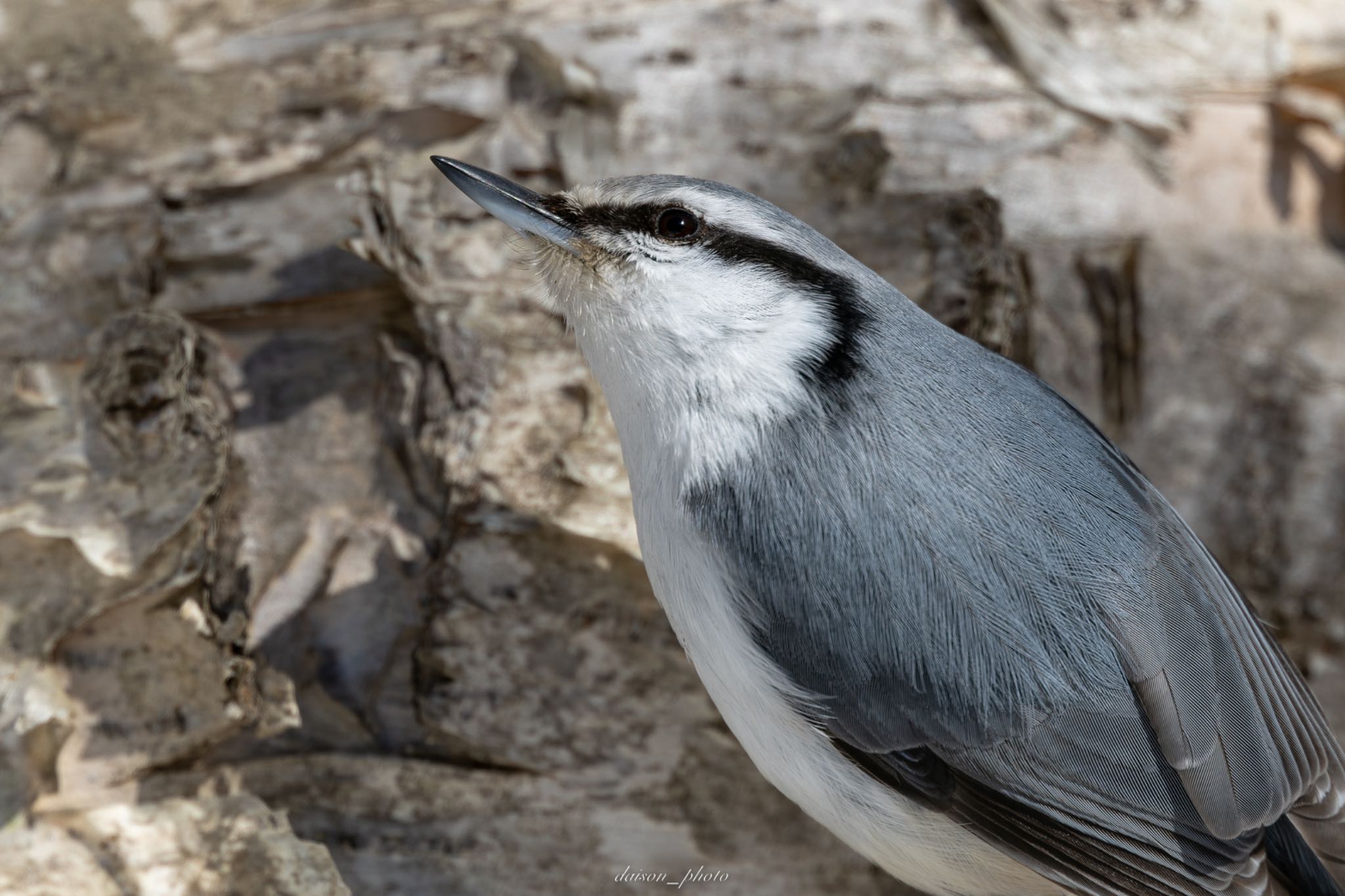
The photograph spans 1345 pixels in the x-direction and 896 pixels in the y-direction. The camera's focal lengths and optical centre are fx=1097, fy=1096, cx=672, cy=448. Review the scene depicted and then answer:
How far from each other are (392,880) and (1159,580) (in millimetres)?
1263

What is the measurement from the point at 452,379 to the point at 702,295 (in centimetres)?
50

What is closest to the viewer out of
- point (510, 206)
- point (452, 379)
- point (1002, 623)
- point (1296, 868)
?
point (1002, 623)

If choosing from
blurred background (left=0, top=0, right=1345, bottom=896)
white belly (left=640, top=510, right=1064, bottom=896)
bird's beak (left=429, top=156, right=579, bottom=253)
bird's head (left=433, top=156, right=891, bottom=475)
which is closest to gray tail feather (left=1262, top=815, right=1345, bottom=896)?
white belly (left=640, top=510, right=1064, bottom=896)

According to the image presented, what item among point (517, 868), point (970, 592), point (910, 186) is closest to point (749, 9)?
point (910, 186)

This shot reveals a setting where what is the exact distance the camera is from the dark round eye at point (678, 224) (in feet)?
5.46

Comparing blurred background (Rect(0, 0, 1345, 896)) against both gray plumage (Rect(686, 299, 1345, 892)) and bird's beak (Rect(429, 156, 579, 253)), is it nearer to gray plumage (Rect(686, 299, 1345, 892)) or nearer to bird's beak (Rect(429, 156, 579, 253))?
bird's beak (Rect(429, 156, 579, 253))

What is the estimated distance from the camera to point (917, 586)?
148cm

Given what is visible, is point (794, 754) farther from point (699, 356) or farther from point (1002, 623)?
point (699, 356)

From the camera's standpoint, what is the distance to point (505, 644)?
1.83m

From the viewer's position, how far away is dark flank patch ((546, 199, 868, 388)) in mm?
1646

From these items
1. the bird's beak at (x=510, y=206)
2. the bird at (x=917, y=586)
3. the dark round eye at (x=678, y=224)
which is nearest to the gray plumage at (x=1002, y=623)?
the bird at (x=917, y=586)

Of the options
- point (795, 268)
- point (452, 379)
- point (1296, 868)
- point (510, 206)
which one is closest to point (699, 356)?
point (795, 268)

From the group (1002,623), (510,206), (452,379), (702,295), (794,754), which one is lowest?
(794,754)

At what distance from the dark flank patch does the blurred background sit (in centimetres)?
37
